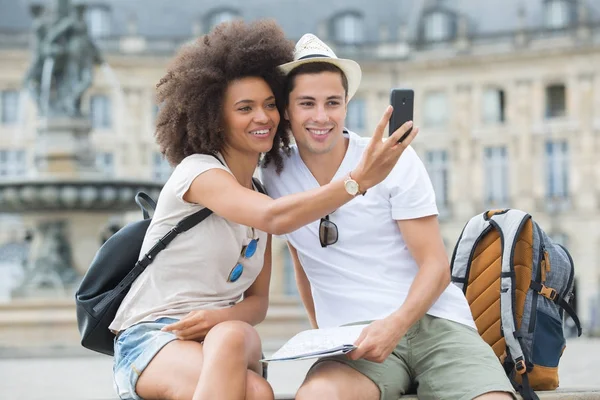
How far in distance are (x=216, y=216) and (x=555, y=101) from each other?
40773mm

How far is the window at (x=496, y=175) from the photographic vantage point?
1678 inches

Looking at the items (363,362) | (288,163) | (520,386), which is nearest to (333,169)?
(288,163)

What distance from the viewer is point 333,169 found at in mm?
3877

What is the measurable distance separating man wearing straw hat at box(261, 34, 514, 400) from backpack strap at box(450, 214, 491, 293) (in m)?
0.26

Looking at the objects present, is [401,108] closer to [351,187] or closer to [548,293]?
[351,187]

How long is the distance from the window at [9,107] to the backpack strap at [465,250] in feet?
133

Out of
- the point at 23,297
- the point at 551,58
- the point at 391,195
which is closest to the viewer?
the point at 391,195

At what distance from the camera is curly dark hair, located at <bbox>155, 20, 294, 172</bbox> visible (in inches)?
146

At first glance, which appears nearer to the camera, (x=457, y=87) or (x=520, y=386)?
(x=520, y=386)

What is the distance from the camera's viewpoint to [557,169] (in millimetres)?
42156

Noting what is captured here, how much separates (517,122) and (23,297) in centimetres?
3055

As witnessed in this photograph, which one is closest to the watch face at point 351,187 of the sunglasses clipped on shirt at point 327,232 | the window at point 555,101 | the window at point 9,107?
the sunglasses clipped on shirt at point 327,232

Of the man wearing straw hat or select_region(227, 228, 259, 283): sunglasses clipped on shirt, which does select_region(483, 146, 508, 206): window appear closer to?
the man wearing straw hat

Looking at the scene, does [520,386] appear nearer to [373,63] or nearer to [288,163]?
[288,163]
